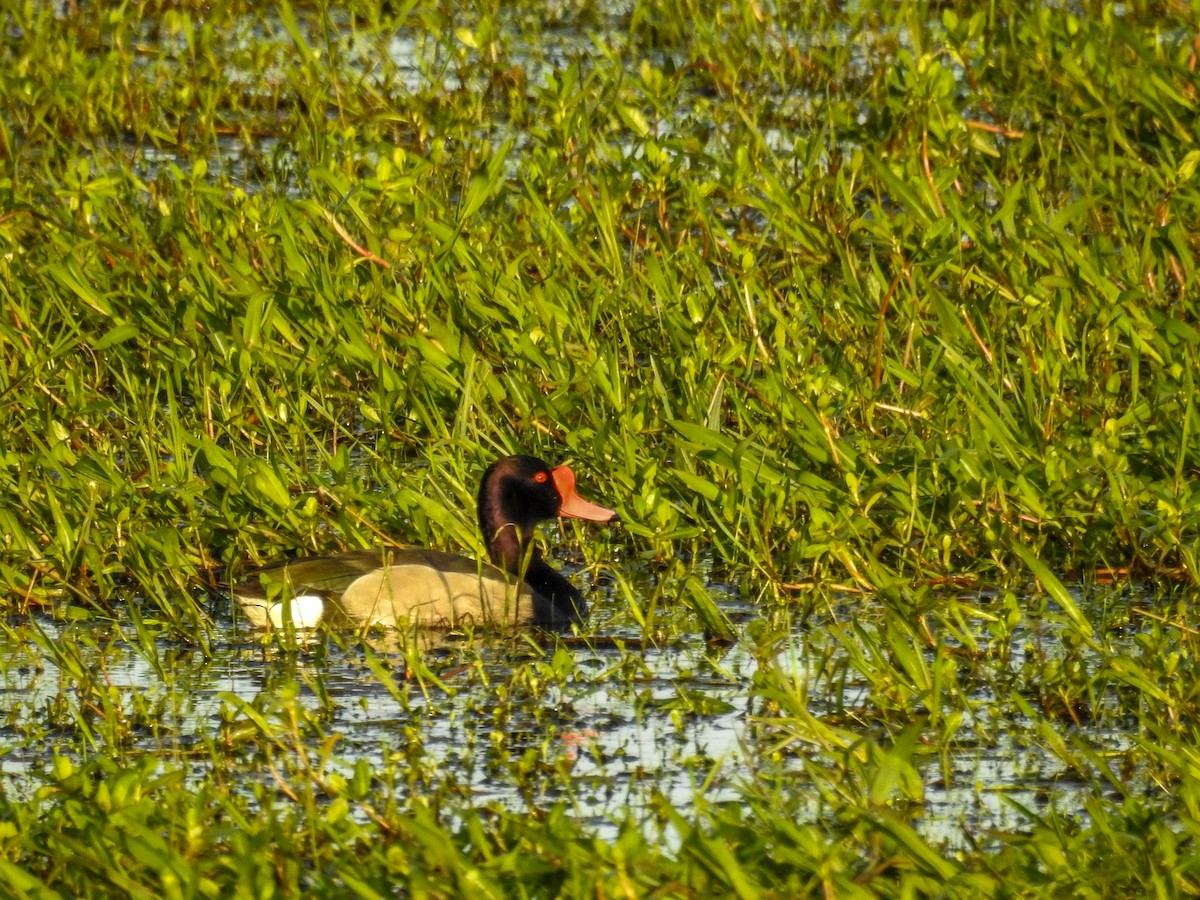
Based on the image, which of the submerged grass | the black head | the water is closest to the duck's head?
the black head

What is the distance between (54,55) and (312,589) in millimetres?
5551

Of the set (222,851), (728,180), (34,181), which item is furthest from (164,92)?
(222,851)

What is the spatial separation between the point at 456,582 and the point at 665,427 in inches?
39.3

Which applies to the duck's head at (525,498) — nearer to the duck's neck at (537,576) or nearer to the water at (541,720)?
the duck's neck at (537,576)

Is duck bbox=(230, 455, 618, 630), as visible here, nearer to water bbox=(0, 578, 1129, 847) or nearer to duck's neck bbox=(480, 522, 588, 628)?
duck's neck bbox=(480, 522, 588, 628)

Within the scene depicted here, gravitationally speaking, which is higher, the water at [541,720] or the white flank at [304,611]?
the water at [541,720]

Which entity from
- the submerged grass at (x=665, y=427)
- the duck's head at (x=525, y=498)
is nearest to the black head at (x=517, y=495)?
the duck's head at (x=525, y=498)

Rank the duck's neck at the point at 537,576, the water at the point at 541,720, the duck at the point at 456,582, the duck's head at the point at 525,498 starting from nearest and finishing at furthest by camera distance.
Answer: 1. the water at the point at 541,720
2. the duck at the point at 456,582
3. the duck's neck at the point at 537,576
4. the duck's head at the point at 525,498

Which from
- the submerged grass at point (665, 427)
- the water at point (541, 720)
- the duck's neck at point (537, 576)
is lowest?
the duck's neck at point (537, 576)

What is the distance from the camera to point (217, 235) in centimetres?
881

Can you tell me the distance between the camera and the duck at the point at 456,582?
6566 mm

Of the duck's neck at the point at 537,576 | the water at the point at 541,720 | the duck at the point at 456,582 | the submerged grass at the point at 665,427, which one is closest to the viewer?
the submerged grass at the point at 665,427

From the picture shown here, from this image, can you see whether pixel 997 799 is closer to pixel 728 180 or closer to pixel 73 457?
pixel 73 457

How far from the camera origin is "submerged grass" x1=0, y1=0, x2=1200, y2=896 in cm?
468
